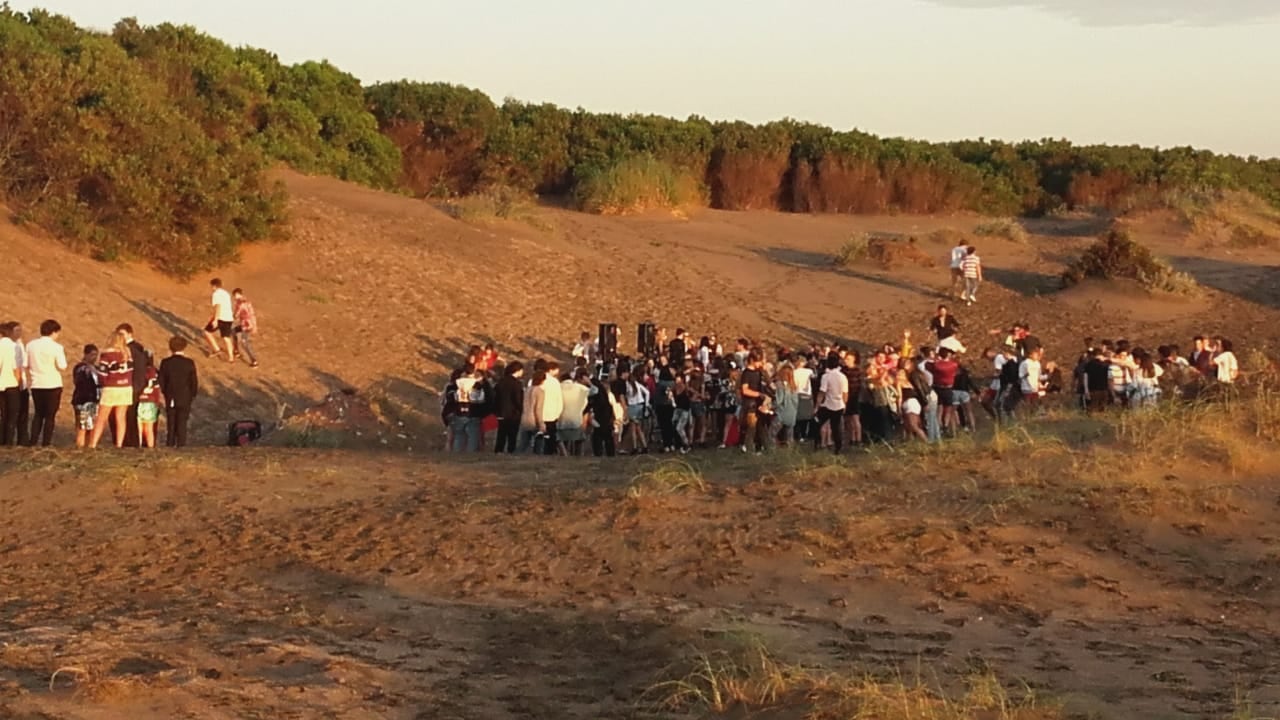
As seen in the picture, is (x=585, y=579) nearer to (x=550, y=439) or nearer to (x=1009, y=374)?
(x=550, y=439)

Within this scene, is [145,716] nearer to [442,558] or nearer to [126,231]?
[442,558]

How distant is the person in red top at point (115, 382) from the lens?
1728 cm

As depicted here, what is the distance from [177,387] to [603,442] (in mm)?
4928

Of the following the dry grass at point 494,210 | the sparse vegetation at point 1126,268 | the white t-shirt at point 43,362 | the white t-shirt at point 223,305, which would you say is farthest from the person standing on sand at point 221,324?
the sparse vegetation at point 1126,268

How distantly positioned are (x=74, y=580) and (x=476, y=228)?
2479 cm

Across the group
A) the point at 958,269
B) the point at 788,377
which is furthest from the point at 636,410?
the point at 958,269

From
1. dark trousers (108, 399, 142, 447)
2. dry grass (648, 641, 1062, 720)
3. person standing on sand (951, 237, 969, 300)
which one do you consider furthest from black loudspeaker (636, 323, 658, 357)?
dry grass (648, 641, 1062, 720)

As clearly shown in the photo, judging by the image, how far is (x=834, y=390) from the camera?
18281 mm

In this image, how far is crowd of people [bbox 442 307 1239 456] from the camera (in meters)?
18.7

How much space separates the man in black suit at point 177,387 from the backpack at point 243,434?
131 centimetres

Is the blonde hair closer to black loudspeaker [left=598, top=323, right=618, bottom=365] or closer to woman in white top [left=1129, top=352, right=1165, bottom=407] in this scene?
woman in white top [left=1129, top=352, right=1165, bottom=407]

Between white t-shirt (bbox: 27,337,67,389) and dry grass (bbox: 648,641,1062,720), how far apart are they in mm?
10802

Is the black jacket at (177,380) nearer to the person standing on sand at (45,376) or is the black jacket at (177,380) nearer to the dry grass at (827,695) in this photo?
the person standing on sand at (45,376)

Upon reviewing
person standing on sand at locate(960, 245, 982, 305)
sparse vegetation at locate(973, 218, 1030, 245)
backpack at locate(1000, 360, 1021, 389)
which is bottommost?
backpack at locate(1000, 360, 1021, 389)
